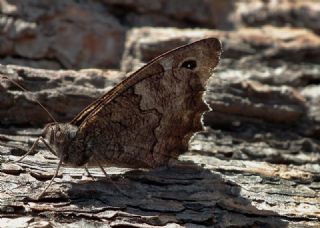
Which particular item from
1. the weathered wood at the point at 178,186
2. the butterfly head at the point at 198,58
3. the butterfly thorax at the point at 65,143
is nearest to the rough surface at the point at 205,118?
the weathered wood at the point at 178,186

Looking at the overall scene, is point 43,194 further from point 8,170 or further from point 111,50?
point 111,50

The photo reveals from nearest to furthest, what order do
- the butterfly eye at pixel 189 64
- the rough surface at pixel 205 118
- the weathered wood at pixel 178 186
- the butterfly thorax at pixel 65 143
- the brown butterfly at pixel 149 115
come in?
1. the weathered wood at pixel 178 186
2. the rough surface at pixel 205 118
3. the butterfly thorax at pixel 65 143
4. the brown butterfly at pixel 149 115
5. the butterfly eye at pixel 189 64

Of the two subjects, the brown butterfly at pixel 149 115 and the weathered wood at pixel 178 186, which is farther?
the brown butterfly at pixel 149 115

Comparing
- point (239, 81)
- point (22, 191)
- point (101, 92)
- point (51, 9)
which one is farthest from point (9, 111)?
point (239, 81)

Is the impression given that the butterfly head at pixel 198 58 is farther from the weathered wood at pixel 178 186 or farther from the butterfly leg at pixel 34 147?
the butterfly leg at pixel 34 147

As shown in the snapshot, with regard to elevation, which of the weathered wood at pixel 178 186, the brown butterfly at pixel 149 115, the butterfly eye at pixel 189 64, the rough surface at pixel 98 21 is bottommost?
the weathered wood at pixel 178 186

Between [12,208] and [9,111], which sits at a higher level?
[9,111]

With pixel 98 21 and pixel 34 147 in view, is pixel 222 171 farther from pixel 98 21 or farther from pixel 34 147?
pixel 98 21
